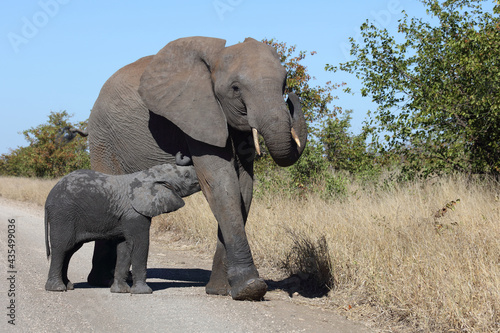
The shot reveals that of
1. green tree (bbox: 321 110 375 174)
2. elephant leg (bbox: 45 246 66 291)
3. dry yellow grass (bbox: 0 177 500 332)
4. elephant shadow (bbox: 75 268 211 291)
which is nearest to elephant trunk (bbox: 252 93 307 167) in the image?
dry yellow grass (bbox: 0 177 500 332)

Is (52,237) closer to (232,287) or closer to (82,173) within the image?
(82,173)

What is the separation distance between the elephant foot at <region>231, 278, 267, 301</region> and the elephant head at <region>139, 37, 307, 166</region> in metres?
1.25

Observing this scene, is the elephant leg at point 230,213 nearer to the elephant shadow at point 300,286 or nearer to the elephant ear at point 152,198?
the elephant ear at point 152,198

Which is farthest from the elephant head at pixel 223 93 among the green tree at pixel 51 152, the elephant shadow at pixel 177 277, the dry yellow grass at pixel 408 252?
the green tree at pixel 51 152

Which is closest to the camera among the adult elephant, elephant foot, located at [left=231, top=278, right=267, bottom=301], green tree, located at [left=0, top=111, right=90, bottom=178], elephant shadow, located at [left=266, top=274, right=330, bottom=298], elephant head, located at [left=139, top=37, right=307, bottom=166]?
elephant head, located at [left=139, top=37, right=307, bottom=166]

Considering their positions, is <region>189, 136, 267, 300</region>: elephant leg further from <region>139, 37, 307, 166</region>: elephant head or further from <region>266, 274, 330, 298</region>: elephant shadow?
<region>266, 274, 330, 298</region>: elephant shadow

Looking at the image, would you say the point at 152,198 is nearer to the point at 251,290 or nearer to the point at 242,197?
the point at 242,197

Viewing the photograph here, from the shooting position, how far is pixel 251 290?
6309mm

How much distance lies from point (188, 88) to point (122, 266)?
6.83ft

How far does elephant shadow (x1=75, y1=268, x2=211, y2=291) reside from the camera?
7.54m

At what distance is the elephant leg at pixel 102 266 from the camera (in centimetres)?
751

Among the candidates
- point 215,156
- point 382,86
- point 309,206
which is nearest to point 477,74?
point 382,86

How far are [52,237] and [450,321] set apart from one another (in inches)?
162

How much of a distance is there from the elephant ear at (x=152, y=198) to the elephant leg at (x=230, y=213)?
17.9 inches
